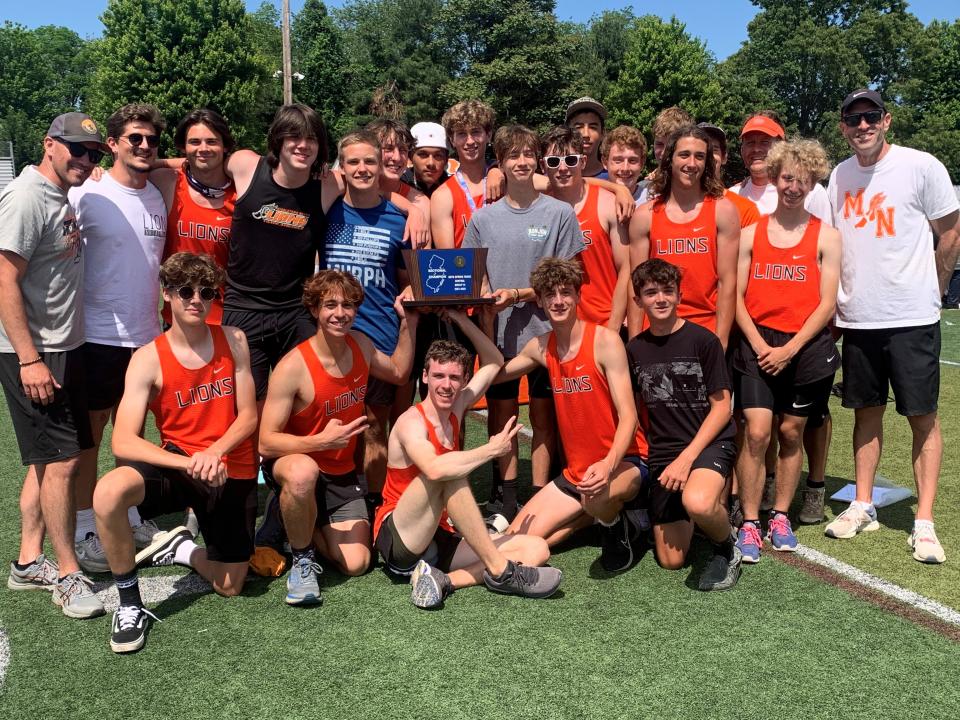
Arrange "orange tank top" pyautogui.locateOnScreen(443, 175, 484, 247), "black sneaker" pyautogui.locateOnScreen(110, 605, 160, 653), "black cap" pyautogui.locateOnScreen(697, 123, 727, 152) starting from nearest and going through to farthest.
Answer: "black sneaker" pyautogui.locateOnScreen(110, 605, 160, 653) < "orange tank top" pyautogui.locateOnScreen(443, 175, 484, 247) < "black cap" pyautogui.locateOnScreen(697, 123, 727, 152)

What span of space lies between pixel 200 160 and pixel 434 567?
2729mm

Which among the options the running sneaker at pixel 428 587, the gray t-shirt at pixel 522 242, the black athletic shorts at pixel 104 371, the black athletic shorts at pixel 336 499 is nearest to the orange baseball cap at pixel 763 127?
the gray t-shirt at pixel 522 242

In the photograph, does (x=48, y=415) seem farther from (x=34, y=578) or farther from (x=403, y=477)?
(x=403, y=477)

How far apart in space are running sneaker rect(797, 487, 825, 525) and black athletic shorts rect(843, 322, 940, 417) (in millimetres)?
657

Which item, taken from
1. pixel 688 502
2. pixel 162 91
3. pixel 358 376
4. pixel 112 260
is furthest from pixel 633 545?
pixel 162 91

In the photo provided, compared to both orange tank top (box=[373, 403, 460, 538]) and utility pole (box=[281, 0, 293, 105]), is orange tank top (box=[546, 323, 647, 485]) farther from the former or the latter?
utility pole (box=[281, 0, 293, 105])

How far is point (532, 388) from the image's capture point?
5117 mm

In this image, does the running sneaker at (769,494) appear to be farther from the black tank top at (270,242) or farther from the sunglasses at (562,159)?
the black tank top at (270,242)

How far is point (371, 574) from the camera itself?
14.6 ft

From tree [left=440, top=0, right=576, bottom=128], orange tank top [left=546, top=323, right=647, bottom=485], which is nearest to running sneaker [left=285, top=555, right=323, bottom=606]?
orange tank top [left=546, top=323, right=647, bottom=485]

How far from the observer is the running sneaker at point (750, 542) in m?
4.52

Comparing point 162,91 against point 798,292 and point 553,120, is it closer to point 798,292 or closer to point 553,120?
point 553,120

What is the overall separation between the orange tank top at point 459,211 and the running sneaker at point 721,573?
2462mm

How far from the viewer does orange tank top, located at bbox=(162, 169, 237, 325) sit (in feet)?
15.8
